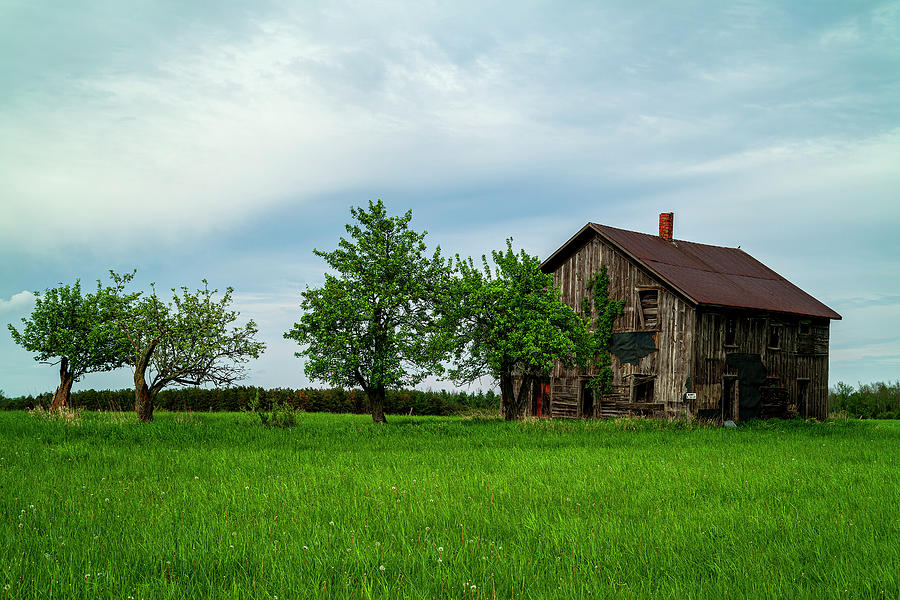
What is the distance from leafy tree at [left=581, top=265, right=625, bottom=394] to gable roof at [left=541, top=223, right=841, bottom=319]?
2.36 meters

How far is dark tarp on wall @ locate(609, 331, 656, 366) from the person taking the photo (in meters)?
36.1

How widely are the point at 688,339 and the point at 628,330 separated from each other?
3383mm

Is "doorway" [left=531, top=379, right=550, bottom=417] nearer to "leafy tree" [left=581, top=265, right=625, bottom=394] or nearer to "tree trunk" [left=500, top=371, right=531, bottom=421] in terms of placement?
"leafy tree" [left=581, top=265, right=625, bottom=394]

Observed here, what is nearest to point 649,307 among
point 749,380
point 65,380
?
point 749,380

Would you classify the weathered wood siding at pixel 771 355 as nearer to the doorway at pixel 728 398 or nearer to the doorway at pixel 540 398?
the doorway at pixel 728 398

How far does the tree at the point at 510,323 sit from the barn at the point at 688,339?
10.6 feet

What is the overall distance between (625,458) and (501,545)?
1116 centimetres

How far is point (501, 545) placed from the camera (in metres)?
8.21

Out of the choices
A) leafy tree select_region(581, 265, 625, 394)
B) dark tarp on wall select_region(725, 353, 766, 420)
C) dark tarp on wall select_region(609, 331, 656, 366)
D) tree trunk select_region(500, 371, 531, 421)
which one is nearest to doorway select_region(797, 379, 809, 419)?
dark tarp on wall select_region(725, 353, 766, 420)

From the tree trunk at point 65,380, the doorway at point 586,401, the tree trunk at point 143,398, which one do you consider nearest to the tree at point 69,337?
the tree trunk at point 65,380

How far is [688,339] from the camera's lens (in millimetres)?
34625

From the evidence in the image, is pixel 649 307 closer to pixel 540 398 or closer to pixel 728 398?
pixel 728 398

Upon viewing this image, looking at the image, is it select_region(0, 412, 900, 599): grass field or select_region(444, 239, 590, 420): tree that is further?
select_region(444, 239, 590, 420): tree

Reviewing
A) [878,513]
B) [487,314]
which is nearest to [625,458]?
[878,513]
